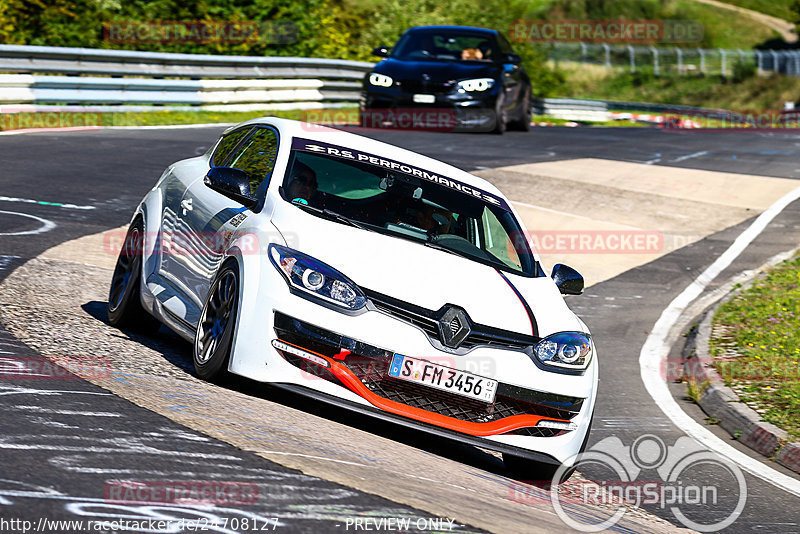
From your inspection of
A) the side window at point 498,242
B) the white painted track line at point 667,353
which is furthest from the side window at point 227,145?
the white painted track line at point 667,353

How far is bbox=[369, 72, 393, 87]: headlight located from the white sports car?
42.3 ft

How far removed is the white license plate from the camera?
18.9 ft

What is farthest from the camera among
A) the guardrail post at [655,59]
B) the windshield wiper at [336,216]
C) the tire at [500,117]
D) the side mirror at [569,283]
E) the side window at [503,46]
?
the guardrail post at [655,59]

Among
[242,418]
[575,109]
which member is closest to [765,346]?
[242,418]

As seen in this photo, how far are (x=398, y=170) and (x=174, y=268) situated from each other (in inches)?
60.4

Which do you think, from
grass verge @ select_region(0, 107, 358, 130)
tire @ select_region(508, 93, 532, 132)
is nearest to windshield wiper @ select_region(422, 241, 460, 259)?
grass verge @ select_region(0, 107, 358, 130)

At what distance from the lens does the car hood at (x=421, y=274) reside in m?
5.91

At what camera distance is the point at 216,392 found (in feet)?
19.4

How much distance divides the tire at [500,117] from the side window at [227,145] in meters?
13.4

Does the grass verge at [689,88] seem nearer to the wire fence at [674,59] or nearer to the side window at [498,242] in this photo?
the wire fence at [674,59]

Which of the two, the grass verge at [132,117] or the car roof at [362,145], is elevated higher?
the car roof at [362,145]

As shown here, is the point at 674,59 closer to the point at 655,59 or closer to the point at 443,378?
the point at 655,59

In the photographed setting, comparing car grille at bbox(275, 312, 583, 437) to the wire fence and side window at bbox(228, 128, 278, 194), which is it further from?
the wire fence

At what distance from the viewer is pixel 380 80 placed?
20.0 metres
